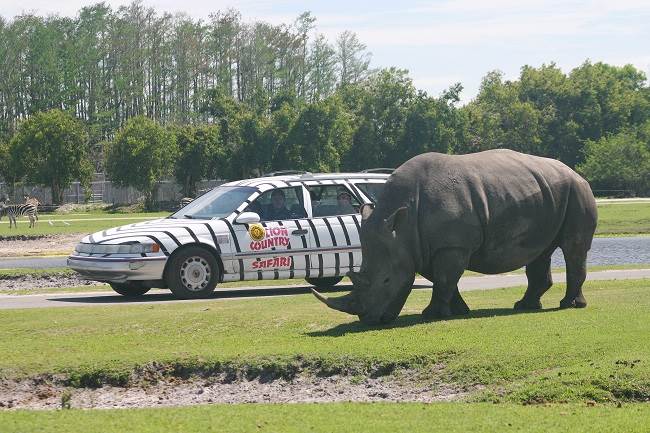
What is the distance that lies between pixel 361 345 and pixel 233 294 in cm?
724

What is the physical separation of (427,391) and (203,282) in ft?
25.6

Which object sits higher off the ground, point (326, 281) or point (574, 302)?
point (574, 302)

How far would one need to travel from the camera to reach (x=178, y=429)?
9.39m

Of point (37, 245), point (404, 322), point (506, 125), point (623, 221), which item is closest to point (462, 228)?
point (404, 322)

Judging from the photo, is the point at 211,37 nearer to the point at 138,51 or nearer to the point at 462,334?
the point at 138,51

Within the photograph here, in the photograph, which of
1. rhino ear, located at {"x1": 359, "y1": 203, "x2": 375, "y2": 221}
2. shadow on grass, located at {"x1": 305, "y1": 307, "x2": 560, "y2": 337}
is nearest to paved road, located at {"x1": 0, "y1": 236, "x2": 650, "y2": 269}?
shadow on grass, located at {"x1": 305, "y1": 307, "x2": 560, "y2": 337}

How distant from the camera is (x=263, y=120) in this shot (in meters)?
80.4

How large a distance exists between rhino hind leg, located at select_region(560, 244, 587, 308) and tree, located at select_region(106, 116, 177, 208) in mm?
58318

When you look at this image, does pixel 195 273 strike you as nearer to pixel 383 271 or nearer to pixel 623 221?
pixel 383 271

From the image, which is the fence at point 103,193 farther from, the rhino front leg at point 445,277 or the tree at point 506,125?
the rhino front leg at point 445,277

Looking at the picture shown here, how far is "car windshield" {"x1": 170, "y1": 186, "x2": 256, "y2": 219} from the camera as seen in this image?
19.2 metres

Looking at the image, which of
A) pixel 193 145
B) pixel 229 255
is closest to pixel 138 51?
pixel 193 145

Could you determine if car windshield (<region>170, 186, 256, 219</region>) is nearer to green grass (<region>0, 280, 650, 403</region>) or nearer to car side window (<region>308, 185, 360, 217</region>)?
car side window (<region>308, 185, 360, 217</region>)

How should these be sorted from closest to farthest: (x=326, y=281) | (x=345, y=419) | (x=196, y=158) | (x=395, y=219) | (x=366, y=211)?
(x=345, y=419), (x=395, y=219), (x=366, y=211), (x=326, y=281), (x=196, y=158)
